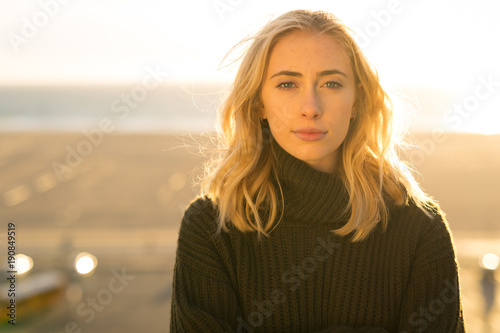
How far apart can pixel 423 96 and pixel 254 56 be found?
46915 mm

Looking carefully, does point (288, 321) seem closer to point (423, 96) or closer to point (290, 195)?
point (290, 195)

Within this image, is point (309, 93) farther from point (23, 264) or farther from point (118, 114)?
point (118, 114)

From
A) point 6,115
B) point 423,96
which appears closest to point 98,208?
point 6,115

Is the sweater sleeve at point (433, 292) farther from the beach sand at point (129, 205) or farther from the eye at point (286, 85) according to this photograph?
the beach sand at point (129, 205)

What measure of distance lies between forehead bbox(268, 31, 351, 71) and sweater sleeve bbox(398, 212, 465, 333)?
766mm

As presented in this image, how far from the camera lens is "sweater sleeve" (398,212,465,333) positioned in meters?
2.46

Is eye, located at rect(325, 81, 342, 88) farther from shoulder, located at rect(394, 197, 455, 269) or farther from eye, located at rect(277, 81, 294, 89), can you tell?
shoulder, located at rect(394, 197, 455, 269)

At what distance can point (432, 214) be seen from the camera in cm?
264

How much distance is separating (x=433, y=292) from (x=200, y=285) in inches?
34.2

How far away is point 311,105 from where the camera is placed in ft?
8.22

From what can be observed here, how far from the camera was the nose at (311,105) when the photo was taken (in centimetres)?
251

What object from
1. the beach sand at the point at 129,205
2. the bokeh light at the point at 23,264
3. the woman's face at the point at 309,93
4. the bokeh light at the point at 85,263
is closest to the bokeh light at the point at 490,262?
the beach sand at the point at 129,205

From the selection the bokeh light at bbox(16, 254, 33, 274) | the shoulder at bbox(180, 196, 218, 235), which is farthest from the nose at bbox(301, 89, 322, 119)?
the bokeh light at bbox(16, 254, 33, 274)

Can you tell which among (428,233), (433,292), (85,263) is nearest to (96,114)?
(85,263)
